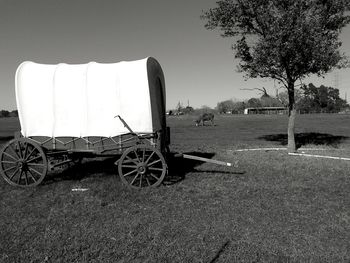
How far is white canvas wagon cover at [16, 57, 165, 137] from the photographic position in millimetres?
7383

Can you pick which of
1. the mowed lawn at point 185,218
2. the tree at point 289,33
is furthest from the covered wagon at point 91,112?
the tree at point 289,33

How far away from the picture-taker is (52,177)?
8.77 metres

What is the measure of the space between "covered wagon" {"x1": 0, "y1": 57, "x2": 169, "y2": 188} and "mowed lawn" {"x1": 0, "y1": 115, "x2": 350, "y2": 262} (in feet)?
3.13

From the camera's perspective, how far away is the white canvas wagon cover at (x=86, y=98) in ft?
24.2

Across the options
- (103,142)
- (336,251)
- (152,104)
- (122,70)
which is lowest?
(336,251)

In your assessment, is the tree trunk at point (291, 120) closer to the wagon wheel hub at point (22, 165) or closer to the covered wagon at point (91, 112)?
the covered wagon at point (91, 112)

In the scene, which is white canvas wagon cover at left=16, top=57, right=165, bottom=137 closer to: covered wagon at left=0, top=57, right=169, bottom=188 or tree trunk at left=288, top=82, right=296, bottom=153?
covered wagon at left=0, top=57, right=169, bottom=188

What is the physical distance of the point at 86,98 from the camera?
7.52m

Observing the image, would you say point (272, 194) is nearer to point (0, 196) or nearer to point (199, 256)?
point (199, 256)

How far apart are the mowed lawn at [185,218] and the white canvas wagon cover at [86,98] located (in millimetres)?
1548

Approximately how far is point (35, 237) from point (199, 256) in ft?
8.83

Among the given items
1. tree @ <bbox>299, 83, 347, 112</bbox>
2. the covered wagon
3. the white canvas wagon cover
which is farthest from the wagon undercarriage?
tree @ <bbox>299, 83, 347, 112</bbox>

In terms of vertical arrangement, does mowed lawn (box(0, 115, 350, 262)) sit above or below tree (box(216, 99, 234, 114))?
below

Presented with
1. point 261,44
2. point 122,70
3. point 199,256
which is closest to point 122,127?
point 122,70
